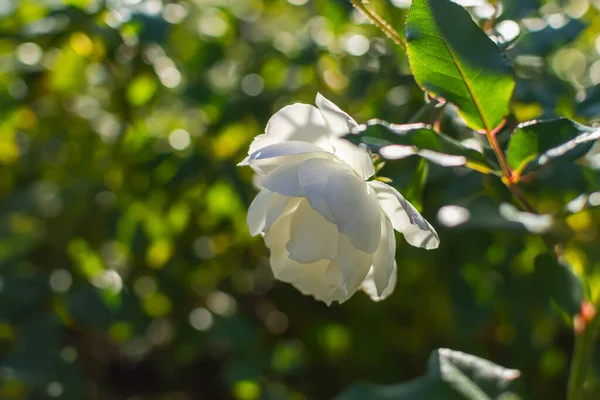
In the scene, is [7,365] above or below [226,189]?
below

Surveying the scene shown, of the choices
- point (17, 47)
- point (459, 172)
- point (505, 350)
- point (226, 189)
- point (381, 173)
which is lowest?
point (505, 350)

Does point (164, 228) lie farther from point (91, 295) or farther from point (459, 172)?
point (459, 172)

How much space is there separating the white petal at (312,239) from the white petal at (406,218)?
7 cm

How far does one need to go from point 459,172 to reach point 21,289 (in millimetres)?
924

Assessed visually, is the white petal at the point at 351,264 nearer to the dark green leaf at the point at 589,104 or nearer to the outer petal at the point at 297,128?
the outer petal at the point at 297,128

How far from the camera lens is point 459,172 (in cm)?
120

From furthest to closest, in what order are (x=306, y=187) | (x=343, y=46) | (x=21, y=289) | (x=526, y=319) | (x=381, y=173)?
(x=343, y=46) → (x=21, y=289) → (x=526, y=319) → (x=381, y=173) → (x=306, y=187)

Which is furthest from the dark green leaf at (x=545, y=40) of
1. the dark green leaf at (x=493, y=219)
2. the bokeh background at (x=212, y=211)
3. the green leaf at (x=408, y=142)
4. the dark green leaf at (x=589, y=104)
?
the green leaf at (x=408, y=142)

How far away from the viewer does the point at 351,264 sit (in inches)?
28.6

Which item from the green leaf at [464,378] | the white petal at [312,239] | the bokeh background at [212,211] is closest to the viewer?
the white petal at [312,239]

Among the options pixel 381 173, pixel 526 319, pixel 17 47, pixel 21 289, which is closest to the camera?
pixel 381 173

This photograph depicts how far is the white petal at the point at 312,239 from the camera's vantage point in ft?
2.50

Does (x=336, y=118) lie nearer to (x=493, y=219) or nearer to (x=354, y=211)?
(x=354, y=211)

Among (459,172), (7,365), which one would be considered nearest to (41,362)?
(7,365)
